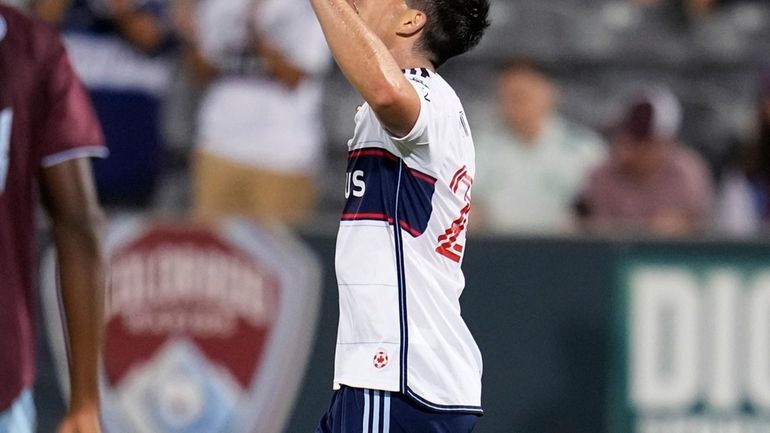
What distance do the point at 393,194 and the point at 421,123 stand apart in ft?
0.68

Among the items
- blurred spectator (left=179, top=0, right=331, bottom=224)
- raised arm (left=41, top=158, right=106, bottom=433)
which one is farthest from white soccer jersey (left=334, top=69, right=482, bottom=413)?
blurred spectator (left=179, top=0, right=331, bottom=224)

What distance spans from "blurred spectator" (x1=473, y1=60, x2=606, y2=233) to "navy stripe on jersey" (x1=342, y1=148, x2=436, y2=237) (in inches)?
158

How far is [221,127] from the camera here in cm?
743

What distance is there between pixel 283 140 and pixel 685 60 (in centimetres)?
317

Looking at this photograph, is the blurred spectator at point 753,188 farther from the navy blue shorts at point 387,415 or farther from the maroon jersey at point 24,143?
the maroon jersey at point 24,143

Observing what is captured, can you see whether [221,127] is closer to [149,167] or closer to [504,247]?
[149,167]

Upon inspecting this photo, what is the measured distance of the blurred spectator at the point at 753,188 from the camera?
7.55m

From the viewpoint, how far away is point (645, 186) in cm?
727

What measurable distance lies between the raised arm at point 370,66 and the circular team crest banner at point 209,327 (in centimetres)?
321

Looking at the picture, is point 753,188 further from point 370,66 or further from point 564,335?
point 370,66

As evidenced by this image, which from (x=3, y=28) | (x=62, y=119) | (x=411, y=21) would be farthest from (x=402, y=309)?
(x=3, y=28)

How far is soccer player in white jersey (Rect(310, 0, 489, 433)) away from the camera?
3232 mm

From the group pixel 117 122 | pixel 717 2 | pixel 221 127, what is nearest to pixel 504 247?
pixel 221 127

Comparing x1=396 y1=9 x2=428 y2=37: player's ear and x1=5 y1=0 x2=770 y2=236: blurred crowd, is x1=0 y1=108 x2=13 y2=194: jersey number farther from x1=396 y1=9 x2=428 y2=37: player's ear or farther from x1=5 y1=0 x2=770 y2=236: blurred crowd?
x1=5 y1=0 x2=770 y2=236: blurred crowd
